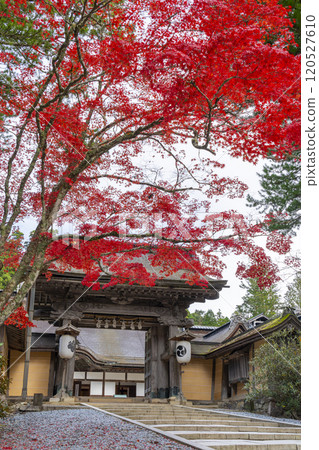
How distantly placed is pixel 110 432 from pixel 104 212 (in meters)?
3.80

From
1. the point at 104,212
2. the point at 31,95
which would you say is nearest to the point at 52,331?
the point at 104,212

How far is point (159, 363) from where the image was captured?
14609 millimetres

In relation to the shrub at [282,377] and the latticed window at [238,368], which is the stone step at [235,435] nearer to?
the shrub at [282,377]

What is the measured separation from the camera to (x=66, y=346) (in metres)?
12.6

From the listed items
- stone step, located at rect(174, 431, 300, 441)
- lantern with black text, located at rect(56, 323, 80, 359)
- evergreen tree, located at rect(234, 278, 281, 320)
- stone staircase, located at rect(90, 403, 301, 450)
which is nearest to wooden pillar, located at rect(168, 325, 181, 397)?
lantern with black text, located at rect(56, 323, 80, 359)

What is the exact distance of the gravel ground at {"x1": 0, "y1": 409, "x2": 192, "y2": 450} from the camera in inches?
216

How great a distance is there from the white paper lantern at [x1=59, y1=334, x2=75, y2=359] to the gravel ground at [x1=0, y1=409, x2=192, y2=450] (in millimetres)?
4486

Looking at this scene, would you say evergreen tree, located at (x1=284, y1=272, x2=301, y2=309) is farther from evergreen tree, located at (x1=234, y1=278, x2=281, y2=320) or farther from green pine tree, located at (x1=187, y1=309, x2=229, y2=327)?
green pine tree, located at (x1=187, y1=309, x2=229, y2=327)

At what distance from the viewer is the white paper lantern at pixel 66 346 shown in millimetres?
12609

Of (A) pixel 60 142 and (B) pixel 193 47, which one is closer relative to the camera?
(B) pixel 193 47

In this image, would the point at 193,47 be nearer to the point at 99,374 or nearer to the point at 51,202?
the point at 51,202

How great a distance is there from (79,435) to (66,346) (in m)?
6.66

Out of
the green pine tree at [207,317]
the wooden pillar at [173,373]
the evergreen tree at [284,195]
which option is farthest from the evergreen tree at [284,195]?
the green pine tree at [207,317]

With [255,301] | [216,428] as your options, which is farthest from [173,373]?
[255,301]
